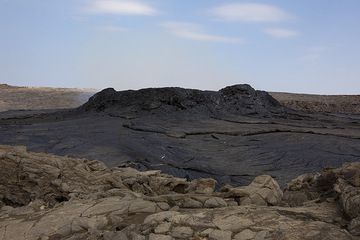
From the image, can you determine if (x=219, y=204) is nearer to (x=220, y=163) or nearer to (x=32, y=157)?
(x=32, y=157)

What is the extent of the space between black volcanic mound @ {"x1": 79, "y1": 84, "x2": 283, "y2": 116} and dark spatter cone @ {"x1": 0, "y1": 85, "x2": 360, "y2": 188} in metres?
0.03

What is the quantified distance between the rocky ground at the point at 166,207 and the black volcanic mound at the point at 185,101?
779cm

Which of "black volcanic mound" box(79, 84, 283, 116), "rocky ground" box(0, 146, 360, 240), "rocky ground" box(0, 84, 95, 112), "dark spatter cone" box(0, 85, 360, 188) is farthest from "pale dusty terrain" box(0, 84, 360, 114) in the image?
"rocky ground" box(0, 146, 360, 240)

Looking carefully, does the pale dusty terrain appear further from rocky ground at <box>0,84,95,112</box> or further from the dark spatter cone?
the dark spatter cone

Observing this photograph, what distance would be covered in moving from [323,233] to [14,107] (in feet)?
74.1

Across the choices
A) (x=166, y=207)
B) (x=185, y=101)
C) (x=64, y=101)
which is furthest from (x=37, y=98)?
(x=166, y=207)

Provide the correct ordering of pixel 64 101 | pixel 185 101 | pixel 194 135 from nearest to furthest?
pixel 194 135 → pixel 185 101 → pixel 64 101

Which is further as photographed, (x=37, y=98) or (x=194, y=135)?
(x=37, y=98)

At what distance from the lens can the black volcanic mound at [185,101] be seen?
47.3 ft

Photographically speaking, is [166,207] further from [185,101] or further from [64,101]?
[64,101]

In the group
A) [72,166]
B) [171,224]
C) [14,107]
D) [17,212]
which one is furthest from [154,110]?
[14,107]

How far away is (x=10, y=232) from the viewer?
4434 millimetres

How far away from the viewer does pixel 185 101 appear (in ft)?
48.4

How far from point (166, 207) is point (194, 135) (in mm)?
7138
